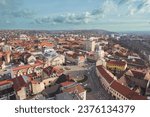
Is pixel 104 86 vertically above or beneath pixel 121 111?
beneath

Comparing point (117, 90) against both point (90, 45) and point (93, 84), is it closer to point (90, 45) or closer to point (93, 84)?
point (93, 84)

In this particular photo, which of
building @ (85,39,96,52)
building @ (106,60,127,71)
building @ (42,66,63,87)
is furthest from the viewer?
building @ (85,39,96,52)

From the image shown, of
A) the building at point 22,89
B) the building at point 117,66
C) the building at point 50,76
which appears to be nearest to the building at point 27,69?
the building at point 50,76

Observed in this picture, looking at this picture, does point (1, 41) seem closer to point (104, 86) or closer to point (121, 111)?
point (104, 86)

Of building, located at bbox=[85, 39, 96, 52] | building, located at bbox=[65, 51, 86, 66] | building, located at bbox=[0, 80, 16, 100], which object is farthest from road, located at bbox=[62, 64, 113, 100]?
building, located at bbox=[85, 39, 96, 52]

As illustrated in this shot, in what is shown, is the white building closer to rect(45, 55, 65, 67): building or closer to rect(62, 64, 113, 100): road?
rect(45, 55, 65, 67): building

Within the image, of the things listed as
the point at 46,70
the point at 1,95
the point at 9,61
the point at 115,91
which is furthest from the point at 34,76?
the point at 9,61

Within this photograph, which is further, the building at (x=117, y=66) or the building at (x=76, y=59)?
the building at (x=76, y=59)

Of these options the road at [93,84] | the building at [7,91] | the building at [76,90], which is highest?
the building at [76,90]

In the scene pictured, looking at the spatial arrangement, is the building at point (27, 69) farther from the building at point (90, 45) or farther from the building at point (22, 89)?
the building at point (90, 45)

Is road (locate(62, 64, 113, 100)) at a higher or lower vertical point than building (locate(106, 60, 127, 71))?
lower

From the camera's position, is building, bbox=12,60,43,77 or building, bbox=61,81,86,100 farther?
building, bbox=12,60,43,77
